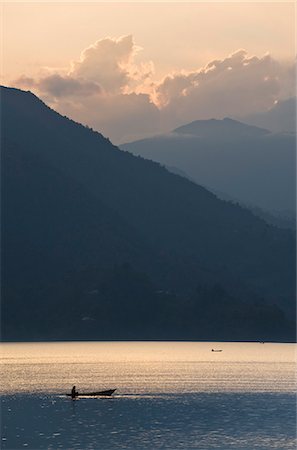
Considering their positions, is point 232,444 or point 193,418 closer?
point 232,444

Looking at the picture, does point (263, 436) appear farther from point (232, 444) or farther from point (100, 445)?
point (100, 445)

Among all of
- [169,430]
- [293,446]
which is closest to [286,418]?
[169,430]

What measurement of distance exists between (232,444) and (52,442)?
23649 mm

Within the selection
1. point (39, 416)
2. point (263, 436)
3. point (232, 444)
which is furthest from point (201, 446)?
point (39, 416)

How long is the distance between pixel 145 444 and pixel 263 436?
18627 mm

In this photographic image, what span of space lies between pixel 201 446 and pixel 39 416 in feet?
150

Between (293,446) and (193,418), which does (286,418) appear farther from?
(293,446)

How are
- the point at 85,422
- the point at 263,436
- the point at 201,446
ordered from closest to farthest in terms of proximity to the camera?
the point at 201,446 < the point at 263,436 < the point at 85,422

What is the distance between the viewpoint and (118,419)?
197 meters

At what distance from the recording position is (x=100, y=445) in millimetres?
162375

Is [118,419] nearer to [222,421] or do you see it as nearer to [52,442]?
[222,421]

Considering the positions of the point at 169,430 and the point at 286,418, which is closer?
the point at 169,430

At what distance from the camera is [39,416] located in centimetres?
19988

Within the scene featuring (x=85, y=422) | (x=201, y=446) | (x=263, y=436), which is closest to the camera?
(x=201, y=446)
